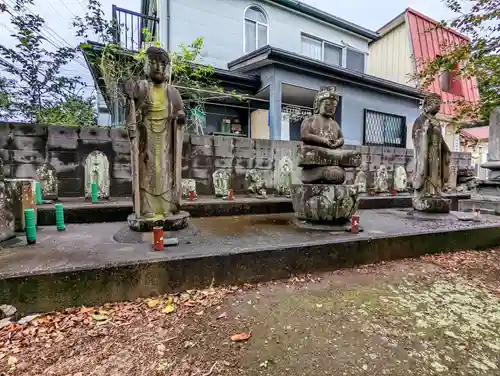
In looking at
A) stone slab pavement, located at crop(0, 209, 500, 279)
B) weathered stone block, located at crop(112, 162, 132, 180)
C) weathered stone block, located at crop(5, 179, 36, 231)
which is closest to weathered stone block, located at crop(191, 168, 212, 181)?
weathered stone block, located at crop(112, 162, 132, 180)

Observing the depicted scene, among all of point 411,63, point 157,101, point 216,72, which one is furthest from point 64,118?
point 411,63

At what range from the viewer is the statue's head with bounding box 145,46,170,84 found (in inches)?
132

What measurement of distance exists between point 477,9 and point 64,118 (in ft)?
35.3

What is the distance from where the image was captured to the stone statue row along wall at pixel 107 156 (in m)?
4.78

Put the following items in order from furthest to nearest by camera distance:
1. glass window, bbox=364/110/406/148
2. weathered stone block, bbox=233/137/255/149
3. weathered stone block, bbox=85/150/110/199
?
glass window, bbox=364/110/406/148
weathered stone block, bbox=233/137/255/149
weathered stone block, bbox=85/150/110/199

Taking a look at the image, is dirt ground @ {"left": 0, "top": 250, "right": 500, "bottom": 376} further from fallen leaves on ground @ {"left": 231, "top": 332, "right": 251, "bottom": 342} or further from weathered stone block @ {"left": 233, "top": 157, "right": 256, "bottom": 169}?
weathered stone block @ {"left": 233, "top": 157, "right": 256, "bottom": 169}

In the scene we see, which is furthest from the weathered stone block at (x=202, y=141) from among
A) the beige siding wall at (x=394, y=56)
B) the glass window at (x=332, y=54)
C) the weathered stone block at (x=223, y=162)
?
the beige siding wall at (x=394, y=56)

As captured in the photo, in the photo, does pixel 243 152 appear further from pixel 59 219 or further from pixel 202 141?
pixel 59 219

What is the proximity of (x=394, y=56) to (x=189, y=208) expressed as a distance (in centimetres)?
1327

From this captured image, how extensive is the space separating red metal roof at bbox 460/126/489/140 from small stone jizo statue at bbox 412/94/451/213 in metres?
12.9

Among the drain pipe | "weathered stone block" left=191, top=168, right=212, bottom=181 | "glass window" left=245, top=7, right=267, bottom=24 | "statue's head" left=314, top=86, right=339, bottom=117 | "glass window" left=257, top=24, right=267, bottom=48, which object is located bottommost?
"weathered stone block" left=191, top=168, right=212, bottom=181

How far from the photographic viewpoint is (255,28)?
9812mm

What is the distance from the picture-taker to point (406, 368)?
1.63m

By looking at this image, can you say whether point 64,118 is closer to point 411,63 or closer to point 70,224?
point 70,224
